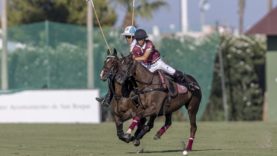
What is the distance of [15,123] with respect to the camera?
4050cm

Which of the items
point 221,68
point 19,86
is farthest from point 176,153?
point 221,68

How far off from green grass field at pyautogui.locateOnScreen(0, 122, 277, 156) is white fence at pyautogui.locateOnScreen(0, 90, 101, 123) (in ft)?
19.5

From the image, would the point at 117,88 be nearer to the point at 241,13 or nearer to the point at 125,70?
the point at 125,70

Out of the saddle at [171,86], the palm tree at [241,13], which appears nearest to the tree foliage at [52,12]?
the palm tree at [241,13]

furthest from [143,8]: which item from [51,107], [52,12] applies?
[51,107]

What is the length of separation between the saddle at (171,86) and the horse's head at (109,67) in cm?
122

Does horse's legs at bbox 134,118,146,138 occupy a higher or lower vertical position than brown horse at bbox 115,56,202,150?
lower

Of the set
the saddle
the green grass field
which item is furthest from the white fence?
the saddle

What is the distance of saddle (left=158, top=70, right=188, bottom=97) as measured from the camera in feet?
74.7

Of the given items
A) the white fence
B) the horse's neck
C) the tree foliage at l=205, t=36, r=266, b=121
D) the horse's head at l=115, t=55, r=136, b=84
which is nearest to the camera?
the horse's head at l=115, t=55, r=136, b=84

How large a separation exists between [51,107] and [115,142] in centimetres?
1548

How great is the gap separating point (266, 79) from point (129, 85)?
25998 mm

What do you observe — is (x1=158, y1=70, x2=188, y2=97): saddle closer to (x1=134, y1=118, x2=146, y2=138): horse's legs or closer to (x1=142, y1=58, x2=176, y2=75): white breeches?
(x1=142, y1=58, x2=176, y2=75): white breeches

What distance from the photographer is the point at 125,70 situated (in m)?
22.1
